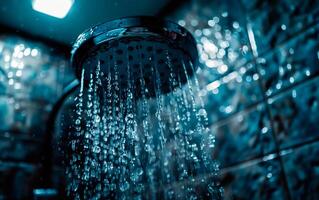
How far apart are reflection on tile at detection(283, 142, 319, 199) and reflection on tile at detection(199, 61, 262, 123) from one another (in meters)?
0.17

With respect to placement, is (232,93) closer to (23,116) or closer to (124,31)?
(124,31)

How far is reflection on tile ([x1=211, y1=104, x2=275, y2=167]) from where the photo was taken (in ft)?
2.62

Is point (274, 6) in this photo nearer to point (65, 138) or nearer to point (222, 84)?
point (222, 84)

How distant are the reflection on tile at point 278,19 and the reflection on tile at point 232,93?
8 centimetres

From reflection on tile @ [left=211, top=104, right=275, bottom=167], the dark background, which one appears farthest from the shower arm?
reflection on tile @ [left=211, top=104, right=275, bottom=167]

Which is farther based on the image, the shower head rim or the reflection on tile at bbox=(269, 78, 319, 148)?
the reflection on tile at bbox=(269, 78, 319, 148)

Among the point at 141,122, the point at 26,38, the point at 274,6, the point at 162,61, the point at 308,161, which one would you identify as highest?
the point at 26,38

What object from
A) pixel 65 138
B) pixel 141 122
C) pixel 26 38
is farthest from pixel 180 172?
pixel 26 38

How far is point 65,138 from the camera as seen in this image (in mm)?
1060

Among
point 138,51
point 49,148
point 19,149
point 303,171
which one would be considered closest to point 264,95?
point 303,171

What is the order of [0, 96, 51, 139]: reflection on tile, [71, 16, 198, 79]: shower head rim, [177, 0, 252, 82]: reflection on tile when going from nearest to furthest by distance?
[71, 16, 198, 79]: shower head rim
[177, 0, 252, 82]: reflection on tile
[0, 96, 51, 139]: reflection on tile

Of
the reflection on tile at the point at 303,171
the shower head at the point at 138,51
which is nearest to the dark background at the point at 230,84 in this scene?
the reflection on tile at the point at 303,171

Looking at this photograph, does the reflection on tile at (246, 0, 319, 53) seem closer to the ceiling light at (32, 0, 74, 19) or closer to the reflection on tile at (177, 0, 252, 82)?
the reflection on tile at (177, 0, 252, 82)

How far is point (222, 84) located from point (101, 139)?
0.40 meters
